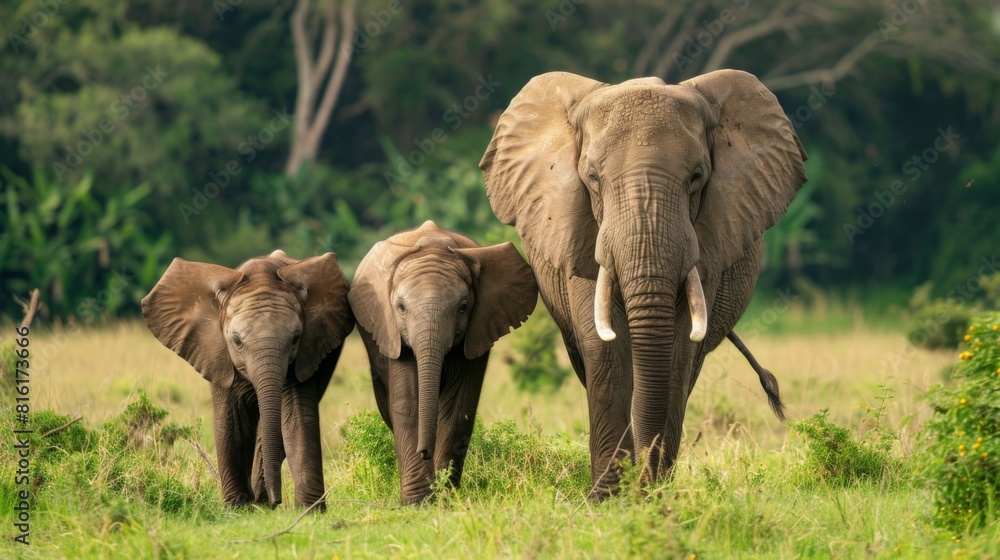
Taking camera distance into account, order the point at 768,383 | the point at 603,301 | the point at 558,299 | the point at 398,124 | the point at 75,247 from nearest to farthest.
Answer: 1. the point at 603,301
2. the point at 558,299
3. the point at 768,383
4. the point at 75,247
5. the point at 398,124

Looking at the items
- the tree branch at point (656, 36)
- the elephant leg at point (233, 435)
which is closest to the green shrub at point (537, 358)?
the elephant leg at point (233, 435)

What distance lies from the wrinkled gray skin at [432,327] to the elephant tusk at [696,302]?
52.9 inches

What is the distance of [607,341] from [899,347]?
39.6 feet

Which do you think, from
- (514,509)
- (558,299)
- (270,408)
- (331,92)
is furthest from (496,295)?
(331,92)

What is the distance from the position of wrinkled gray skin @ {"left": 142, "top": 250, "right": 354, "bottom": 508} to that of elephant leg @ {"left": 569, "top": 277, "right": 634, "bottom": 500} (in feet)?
4.84

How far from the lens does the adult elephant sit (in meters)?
7.20

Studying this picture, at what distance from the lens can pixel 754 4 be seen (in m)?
29.9

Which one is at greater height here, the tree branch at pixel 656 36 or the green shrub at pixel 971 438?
the green shrub at pixel 971 438

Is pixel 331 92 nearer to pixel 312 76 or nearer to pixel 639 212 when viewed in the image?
pixel 312 76

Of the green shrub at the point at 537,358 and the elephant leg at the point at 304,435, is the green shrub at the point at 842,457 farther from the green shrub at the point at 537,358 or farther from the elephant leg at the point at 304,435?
the green shrub at the point at 537,358

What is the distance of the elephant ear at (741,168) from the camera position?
770cm

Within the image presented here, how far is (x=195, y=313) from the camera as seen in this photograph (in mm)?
8547

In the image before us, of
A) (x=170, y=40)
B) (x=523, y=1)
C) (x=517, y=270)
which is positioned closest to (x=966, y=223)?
(x=523, y=1)

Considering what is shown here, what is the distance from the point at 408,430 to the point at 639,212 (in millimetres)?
1890
